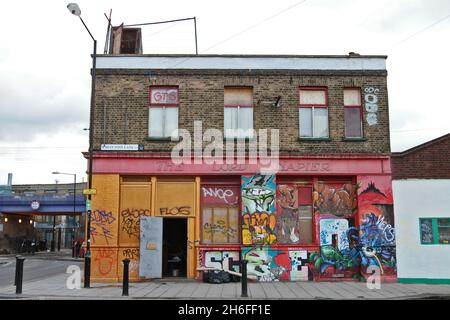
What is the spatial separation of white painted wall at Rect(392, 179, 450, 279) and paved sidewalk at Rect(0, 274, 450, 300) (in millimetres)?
867

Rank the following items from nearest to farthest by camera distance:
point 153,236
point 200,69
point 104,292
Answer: point 104,292, point 153,236, point 200,69

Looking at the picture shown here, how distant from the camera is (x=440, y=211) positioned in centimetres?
1800

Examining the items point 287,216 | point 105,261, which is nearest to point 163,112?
point 105,261

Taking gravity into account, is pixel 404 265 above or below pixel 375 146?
below

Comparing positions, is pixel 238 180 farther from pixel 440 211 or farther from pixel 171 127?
pixel 440 211

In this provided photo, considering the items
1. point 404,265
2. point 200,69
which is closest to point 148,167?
point 200,69

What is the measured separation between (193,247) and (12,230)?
36.7m

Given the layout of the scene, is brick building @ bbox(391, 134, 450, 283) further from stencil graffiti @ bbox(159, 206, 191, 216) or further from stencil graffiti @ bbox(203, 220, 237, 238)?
stencil graffiti @ bbox(159, 206, 191, 216)

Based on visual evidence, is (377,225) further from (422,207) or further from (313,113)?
(313,113)

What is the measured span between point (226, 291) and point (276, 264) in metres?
3.35

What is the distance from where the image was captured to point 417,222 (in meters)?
18.0

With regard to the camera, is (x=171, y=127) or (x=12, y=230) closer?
(x=171, y=127)

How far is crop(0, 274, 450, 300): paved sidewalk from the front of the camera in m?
13.9

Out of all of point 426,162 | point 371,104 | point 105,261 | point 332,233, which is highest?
point 371,104
